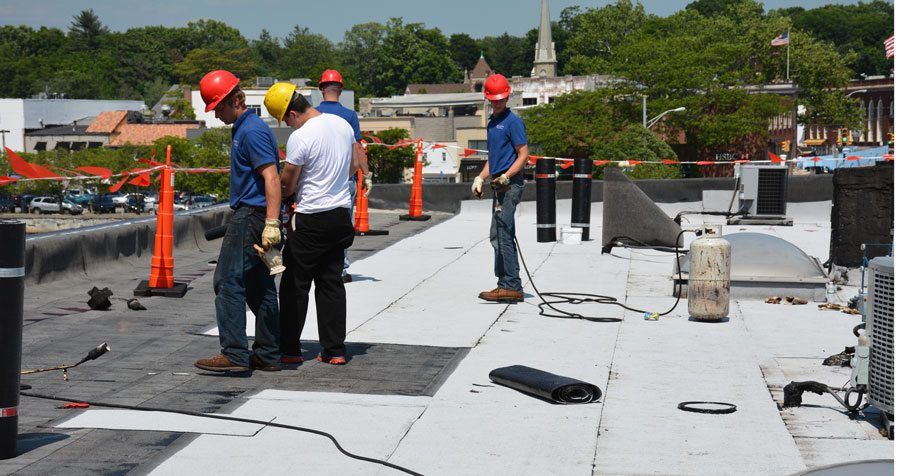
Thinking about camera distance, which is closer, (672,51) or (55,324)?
(55,324)

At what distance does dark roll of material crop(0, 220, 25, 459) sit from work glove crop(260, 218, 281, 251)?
205 cm

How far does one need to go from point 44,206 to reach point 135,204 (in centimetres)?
941

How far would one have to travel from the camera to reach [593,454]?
5488 millimetres

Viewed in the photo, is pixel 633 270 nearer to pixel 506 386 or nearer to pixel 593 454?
pixel 506 386

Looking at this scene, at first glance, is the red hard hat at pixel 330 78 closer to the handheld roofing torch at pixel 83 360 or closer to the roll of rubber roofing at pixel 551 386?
the handheld roofing torch at pixel 83 360

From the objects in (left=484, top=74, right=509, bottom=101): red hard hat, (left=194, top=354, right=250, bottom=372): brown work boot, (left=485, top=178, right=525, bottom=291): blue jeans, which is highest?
(left=484, top=74, right=509, bottom=101): red hard hat

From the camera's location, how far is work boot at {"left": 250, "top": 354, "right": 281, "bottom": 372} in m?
7.36

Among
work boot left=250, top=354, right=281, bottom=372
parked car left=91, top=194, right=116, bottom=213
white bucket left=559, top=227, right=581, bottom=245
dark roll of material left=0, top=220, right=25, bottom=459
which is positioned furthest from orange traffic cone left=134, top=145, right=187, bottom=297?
parked car left=91, top=194, right=116, bottom=213

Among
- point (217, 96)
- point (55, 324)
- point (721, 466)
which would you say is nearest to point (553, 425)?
point (721, 466)

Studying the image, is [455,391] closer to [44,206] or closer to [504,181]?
[504,181]

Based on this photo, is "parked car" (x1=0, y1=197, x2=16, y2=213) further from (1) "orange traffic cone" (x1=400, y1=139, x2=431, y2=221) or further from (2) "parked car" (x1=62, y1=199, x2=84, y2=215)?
(1) "orange traffic cone" (x1=400, y1=139, x2=431, y2=221)

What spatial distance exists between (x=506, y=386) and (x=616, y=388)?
0.65 meters

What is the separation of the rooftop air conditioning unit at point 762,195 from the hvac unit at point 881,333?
14.3 metres

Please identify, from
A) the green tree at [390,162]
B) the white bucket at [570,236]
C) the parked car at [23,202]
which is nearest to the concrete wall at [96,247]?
the white bucket at [570,236]
